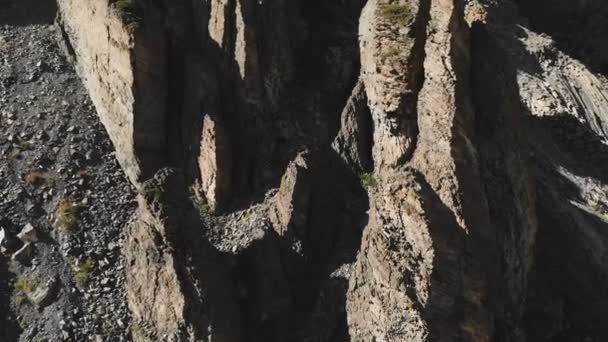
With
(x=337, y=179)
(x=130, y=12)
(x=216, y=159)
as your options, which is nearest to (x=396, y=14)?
(x=337, y=179)

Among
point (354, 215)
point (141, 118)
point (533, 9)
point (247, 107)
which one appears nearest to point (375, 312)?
point (354, 215)

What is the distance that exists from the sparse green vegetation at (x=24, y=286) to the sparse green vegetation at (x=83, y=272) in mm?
1539

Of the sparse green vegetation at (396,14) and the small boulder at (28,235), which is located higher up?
the sparse green vegetation at (396,14)

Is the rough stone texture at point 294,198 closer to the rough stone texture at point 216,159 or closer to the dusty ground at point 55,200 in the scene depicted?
the rough stone texture at point 216,159

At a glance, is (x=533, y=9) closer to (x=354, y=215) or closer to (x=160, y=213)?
(x=354, y=215)

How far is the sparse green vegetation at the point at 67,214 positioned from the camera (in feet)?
95.0

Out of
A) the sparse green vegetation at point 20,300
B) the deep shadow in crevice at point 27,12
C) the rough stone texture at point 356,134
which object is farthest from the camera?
the deep shadow in crevice at point 27,12

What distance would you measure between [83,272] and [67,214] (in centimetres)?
284

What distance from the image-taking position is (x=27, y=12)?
40.3 metres

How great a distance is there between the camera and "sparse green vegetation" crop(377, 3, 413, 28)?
23.8 m

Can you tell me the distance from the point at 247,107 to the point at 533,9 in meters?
23.1

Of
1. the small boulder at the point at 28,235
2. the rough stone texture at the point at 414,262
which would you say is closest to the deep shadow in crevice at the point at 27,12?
the small boulder at the point at 28,235

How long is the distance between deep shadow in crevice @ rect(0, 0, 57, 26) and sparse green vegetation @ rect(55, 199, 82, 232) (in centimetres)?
1362

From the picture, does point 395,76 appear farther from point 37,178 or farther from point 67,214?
point 37,178
